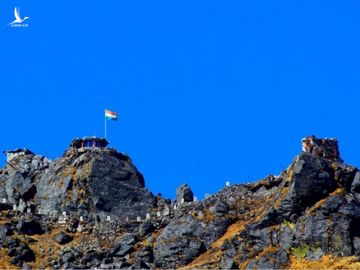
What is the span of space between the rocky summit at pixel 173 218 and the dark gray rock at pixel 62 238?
0.14m

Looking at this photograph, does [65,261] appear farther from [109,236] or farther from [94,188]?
[94,188]

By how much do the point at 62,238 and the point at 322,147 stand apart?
1498 inches

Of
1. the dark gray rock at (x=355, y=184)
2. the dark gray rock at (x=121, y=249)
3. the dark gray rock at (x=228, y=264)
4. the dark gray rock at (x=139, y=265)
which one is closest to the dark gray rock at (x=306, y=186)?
the dark gray rock at (x=355, y=184)

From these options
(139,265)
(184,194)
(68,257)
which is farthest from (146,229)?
(184,194)

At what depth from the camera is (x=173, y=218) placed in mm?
169750

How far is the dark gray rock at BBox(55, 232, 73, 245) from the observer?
17425 cm

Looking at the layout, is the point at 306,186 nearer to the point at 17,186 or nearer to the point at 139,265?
the point at 139,265

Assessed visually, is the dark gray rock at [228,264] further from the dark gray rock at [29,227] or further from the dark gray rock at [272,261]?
the dark gray rock at [29,227]

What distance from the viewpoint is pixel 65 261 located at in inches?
6535

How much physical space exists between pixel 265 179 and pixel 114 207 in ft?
85.5

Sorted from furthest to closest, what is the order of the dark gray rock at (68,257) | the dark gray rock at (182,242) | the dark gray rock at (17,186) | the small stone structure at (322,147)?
the dark gray rock at (17,186)
the small stone structure at (322,147)
the dark gray rock at (68,257)
the dark gray rock at (182,242)

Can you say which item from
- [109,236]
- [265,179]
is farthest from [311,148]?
[109,236]

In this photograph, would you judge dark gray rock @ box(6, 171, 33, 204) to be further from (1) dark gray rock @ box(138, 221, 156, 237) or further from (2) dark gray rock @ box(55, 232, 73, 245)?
(1) dark gray rock @ box(138, 221, 156, 237)

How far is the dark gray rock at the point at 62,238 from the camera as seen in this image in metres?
174
